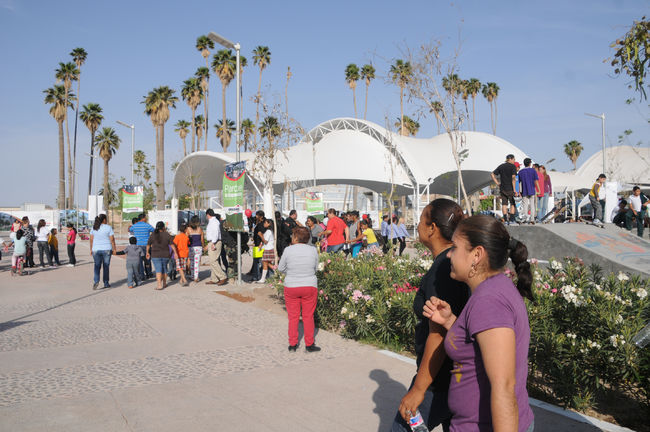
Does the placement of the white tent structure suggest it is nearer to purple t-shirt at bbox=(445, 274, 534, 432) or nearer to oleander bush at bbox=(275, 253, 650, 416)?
oleander bush at bbox=(275, 253, 650, 416)

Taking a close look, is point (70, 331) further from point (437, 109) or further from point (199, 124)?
point (199, 124)

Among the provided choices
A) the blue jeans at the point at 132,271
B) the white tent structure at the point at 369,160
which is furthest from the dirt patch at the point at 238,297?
the white tent structure at the point at 369,160

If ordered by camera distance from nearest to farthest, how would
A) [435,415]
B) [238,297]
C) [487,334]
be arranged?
[487,334]
[435,415]
[238,297]

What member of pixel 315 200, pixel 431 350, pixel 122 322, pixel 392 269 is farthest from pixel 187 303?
pixel 315 200

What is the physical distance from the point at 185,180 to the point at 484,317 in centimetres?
4771

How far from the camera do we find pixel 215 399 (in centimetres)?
480

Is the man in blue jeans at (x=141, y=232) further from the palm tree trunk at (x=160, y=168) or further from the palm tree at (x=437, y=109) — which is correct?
the palm tree trunk at (x=160, y=168)

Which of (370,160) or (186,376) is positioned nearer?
(186,376)

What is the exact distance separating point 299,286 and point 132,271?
8.31 m

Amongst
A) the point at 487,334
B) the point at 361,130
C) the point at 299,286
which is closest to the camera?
the point at 487,334

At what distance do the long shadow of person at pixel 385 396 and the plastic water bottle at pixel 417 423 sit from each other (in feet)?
5.91

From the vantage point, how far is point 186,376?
553 centimetres

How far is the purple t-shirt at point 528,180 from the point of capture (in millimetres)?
12744

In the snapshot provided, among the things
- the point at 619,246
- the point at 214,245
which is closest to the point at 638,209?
the point at 619,246
